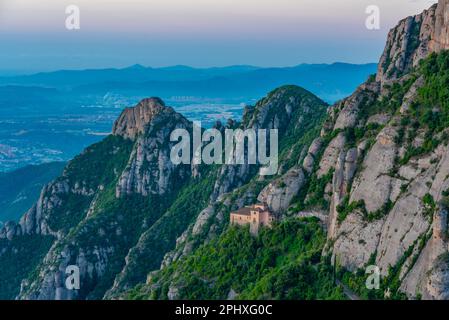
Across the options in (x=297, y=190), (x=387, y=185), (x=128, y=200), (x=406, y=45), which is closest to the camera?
(x=387, y=185)

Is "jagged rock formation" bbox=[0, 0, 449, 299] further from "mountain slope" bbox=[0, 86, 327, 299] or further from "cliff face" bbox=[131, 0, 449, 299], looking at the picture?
"mountain slope" bbox=[0, 86, 327, 299]

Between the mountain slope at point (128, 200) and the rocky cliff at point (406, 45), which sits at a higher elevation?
the rocky cliff at point (406, 45)

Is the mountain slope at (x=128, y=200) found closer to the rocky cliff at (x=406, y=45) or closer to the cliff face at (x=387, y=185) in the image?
the rocky cliff at (x=406, y=45)

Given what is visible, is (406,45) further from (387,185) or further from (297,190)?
(387,185)

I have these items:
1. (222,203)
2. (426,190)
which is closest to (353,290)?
(426,190)

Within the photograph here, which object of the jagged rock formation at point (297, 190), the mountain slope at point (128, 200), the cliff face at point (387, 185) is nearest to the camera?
the cliff face at point (387, 185)

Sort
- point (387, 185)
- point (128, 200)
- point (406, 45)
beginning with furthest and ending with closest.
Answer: point (128, 200), point (406, 45), point (387, 185)

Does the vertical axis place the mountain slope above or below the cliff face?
below

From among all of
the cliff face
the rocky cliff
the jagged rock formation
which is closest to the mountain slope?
the jagged rock formation

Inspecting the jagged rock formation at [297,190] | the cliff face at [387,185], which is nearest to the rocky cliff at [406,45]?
the jagged rock formation at [297,190]

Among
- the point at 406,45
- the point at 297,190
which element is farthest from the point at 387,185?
the point at 406,45

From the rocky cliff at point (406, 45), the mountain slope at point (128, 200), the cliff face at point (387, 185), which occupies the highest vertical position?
the rocky cliff at point (406, 45)
